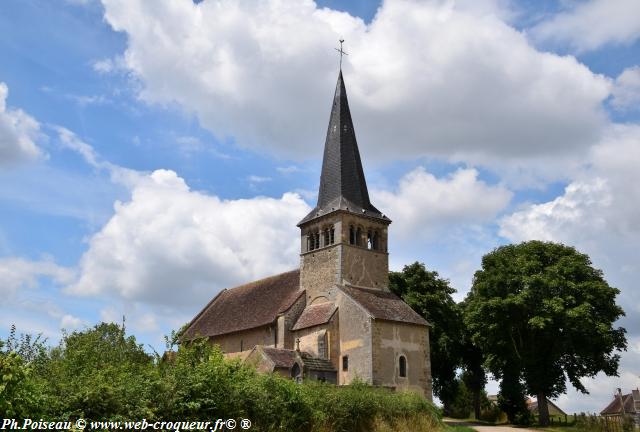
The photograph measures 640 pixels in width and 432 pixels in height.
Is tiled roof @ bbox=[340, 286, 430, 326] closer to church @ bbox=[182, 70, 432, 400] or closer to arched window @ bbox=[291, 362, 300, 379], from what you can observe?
church @ bbox=[182, 70, 432, 400]

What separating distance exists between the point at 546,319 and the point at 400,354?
8392 millimetres

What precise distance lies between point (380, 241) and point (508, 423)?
14.3m

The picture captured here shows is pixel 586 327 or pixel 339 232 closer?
pixel 586 327

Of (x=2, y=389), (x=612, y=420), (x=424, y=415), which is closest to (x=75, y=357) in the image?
(x=2, y=389)

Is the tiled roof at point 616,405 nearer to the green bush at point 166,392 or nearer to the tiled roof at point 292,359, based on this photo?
the tiled roof at point 292,359

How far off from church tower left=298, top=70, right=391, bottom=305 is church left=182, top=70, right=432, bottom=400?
2.6 inches

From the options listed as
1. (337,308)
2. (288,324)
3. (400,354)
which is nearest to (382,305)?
(337,308)

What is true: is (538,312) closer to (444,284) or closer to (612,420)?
(612,420)

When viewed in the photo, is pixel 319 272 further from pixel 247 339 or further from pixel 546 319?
pixel 546 319

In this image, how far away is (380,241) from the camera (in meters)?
41.4

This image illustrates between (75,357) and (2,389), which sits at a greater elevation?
(75,357)

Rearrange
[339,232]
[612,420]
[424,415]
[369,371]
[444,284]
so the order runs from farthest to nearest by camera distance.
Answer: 1. [444,284]
2. [339,232]
3. [369,371]
4. [612,420]
5. [424,415]

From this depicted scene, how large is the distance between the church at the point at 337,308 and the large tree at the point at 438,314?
597cm

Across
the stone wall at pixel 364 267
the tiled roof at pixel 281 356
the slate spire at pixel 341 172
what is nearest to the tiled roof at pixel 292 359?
the tiled roof at pixel 281 356
